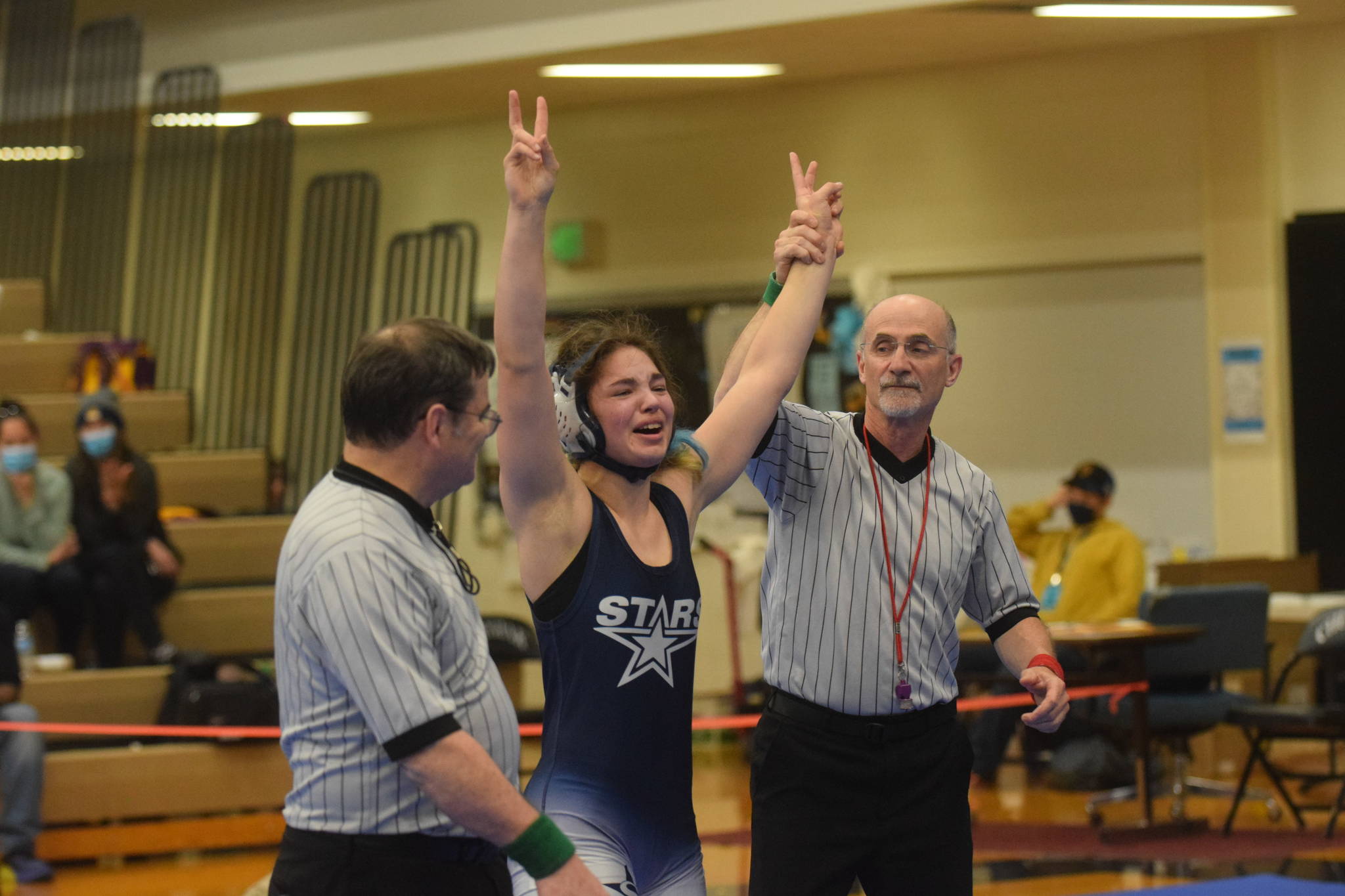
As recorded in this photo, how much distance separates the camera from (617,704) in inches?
92.0

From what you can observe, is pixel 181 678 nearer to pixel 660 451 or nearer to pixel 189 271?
pixel 189 271

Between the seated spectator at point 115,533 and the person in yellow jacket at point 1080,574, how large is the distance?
375 centimetres

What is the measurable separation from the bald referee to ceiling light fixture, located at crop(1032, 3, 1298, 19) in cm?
→ 598

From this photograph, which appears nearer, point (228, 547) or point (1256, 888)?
point (1256, 888)

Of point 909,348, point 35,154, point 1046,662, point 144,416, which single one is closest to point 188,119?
point 35,154

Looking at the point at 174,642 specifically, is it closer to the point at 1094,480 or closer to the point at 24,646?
the point at 24,646

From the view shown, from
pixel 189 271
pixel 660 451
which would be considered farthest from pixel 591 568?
pixel 189 271

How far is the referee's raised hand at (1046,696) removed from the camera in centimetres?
278

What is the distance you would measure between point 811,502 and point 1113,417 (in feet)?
19.3

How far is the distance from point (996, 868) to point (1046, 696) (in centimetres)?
309

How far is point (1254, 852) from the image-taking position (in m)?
5.78

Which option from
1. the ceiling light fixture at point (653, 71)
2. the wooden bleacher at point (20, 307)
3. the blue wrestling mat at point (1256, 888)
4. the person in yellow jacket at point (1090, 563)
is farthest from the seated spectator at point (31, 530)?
the blue wrestling mat at point (1256, 888)

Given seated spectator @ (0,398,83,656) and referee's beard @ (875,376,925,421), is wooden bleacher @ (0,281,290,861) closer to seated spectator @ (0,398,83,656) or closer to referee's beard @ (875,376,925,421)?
seated spectator @ (0,398,83,656)

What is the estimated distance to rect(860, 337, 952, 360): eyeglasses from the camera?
9.65 ft
